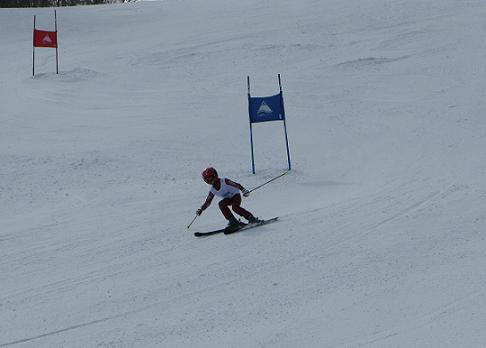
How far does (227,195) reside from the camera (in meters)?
9.84

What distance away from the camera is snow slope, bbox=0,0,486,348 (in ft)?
22.1

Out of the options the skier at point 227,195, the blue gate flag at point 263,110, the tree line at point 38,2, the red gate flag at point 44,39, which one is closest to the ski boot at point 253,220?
the skier at point 227,195

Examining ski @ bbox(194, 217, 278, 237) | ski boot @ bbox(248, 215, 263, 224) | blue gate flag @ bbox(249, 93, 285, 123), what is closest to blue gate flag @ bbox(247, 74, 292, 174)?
blue gate flag @ bbox(249, 93, 285, 123)

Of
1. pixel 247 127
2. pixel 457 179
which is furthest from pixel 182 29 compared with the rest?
pixel 457 179

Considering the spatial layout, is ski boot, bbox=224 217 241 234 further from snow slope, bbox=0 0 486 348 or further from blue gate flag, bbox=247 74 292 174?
blue gate flag, bbox=247 74 292 174

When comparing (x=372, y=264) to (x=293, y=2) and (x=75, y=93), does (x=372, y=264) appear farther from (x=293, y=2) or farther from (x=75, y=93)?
(x=293, y=2)

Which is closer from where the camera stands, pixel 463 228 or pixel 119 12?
pixel 463 228

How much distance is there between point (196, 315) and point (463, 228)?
4.03m

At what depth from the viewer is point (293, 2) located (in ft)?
104

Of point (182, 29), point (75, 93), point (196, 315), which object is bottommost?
point (196, 315)

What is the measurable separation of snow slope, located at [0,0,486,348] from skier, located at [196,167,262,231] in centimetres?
35

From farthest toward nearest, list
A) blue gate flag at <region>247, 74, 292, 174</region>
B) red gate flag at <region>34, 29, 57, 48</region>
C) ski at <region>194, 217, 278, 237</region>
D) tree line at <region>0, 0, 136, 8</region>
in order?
tree line at <region>0, 0, 136, 8</region> < red gate flag at <region>34, 29, 57, 48</region> < blue gate flag at <region>247, 74, 292, 174</region> < ski at <region>194, 217, 278, 237</region>

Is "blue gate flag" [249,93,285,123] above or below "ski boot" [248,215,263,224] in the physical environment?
above

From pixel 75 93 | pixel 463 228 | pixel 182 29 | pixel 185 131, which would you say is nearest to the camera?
pixel 463 228
